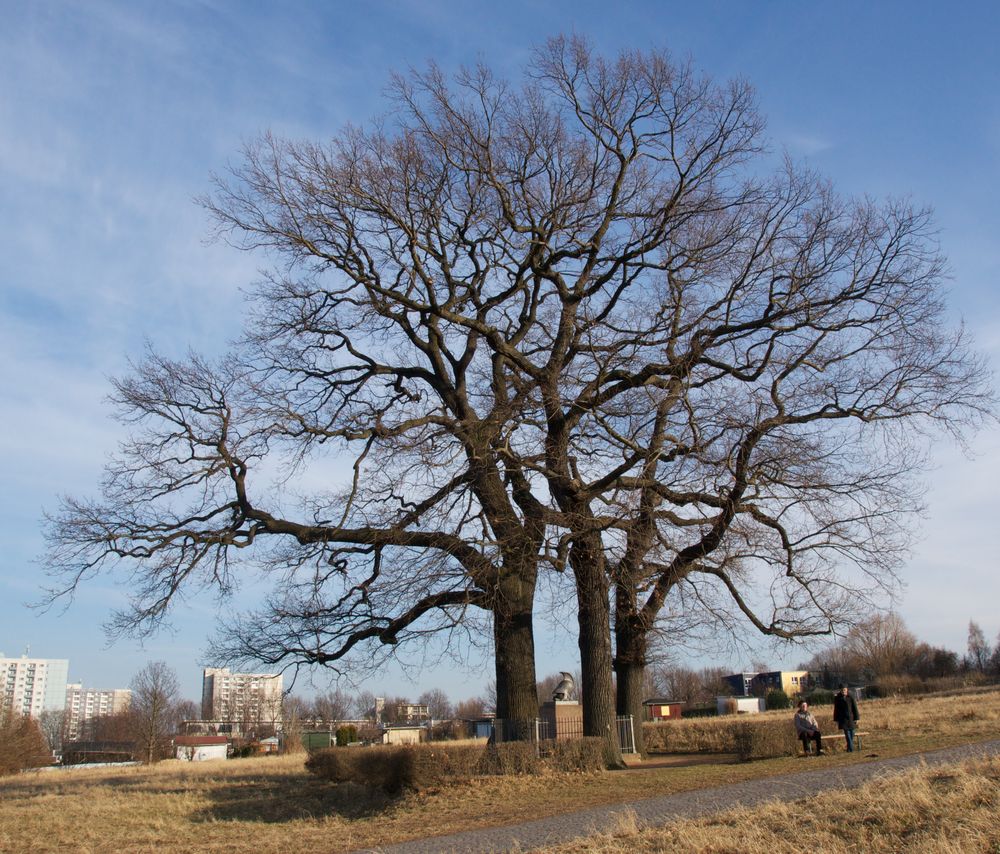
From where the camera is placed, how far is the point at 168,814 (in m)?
18.4

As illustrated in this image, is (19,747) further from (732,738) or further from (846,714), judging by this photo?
(846,714)

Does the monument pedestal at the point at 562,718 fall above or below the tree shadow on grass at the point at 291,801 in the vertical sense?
above

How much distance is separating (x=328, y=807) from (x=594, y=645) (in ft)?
20.8

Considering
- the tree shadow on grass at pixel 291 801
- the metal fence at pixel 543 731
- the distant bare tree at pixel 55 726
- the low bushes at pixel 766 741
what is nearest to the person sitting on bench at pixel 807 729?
the low bushes at pixel 766 741

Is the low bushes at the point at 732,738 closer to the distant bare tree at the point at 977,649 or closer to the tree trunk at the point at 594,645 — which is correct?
the tree trunk at the point at 594,645

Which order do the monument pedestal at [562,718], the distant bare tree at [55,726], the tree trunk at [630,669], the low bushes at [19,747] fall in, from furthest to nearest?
the distant bare tree at [55,726], the low bushes at [19,747], the tree trunk at [630,669], the monument pedestal at [562,718]

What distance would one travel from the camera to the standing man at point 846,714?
664 inches

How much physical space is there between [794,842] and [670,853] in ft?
4.05

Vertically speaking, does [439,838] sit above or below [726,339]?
below

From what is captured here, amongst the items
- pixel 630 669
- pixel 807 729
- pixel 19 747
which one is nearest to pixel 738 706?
pixel 19 747

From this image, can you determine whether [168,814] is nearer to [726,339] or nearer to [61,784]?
[61,784]

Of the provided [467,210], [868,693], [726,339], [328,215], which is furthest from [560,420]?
[868,693]

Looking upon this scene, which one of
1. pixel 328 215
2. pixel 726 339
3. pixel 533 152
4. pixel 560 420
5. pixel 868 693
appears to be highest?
pixel 533 152

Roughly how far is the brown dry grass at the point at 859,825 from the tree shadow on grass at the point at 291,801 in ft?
23.7
